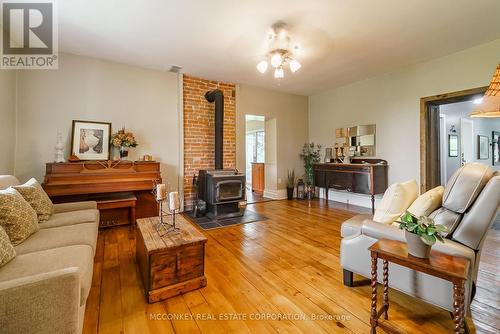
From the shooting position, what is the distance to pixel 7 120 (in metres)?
3.00

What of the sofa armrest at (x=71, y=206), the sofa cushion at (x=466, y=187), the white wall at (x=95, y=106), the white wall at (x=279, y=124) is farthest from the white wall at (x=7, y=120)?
the sofa cushion at (x=466, y=187)

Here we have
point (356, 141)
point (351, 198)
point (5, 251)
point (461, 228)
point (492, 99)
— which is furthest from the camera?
point (351, 198)

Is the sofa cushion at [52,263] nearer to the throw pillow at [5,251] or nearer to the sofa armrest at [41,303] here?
the throw pillow at [5,251]

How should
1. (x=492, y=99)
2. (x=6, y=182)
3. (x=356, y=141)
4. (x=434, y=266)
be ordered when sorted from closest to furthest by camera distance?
(x=434, y=266), (x=6, y=182), (x=492, y=99), (x=356, y=141)

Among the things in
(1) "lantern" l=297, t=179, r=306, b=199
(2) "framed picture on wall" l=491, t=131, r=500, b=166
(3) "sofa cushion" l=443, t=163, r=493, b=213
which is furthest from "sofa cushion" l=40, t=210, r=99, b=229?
(2) "framed picture on wall" l=491, t=131, r=500, b=166

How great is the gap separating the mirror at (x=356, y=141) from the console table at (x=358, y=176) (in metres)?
0.20

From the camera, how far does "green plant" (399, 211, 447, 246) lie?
120 cm

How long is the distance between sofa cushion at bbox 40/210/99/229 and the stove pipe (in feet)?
7.96

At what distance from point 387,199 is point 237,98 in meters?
3.91

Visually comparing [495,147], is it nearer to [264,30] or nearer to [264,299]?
[264,30]

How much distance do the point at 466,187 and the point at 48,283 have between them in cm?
223

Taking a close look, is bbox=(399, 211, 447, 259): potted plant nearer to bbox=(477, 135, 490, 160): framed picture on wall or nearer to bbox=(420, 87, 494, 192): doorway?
bbox=(420, 87, 494, 192): doorway
